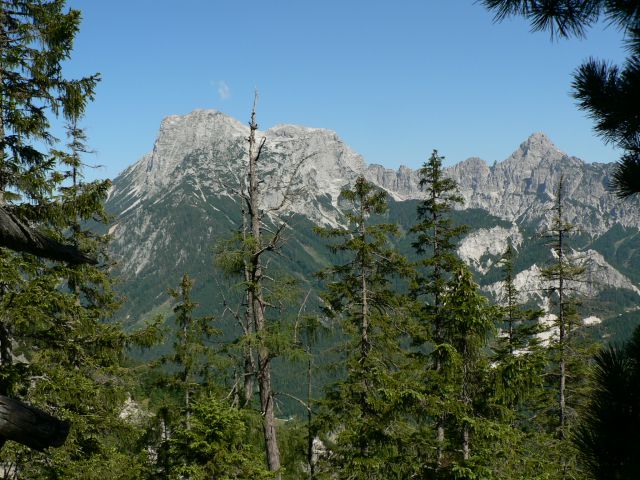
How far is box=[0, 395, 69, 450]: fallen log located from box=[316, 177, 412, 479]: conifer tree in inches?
325

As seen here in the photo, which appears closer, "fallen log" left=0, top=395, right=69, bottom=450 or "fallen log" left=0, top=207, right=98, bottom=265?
"fallen log" left=0, top=207, right=98, bottom=265

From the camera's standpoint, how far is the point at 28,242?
3.29 meters

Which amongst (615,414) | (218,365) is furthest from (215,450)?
(615,414)

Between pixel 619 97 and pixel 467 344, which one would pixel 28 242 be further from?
pixel 467 344

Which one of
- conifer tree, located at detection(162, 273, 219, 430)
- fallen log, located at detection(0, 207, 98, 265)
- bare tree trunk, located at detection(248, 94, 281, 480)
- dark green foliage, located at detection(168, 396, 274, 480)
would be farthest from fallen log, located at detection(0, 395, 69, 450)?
conifer tree, located at detection(162, 273, 219, 430)

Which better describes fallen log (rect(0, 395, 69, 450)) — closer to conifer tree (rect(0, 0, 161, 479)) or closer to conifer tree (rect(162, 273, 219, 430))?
conifer tree (rect(0, 0, 161, 479))

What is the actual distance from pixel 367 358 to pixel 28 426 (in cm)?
1380

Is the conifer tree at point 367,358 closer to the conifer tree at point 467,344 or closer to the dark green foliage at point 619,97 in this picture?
the conifer tree at point 467,344

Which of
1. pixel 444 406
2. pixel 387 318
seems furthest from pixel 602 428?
pixel 387 318

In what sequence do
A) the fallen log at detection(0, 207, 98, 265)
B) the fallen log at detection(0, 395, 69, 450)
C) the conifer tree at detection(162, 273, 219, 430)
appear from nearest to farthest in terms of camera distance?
the fallen log at detection(0, 207, 98, 265) < the fallen log at detection(0, 395, 69, 450) < the conifer tree at detection(162, 273, 219, 430)

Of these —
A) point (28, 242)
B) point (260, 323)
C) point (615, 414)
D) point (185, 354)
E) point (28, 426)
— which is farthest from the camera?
point (185, 354)

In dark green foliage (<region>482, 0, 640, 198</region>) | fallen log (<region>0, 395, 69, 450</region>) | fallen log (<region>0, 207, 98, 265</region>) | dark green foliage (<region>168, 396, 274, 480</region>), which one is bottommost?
dark green foliage (<region>168, 396, 274, 480</region>)

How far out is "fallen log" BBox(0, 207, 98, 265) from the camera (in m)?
→ 3.23

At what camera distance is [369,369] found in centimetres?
1628
